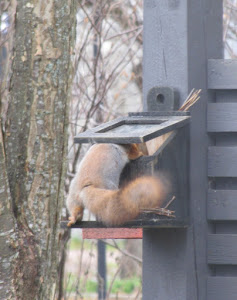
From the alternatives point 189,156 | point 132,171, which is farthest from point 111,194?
point 189,156

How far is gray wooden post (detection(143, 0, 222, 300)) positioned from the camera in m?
2.98

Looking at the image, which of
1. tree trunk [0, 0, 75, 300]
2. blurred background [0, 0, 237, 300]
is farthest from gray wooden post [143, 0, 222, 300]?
blurred background [0, 0, 237, 300]

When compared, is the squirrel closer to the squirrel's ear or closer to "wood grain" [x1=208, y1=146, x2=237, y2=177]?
the squirrel's ear

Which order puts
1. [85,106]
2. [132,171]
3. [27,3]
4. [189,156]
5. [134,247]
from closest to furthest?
[27,3], [132,171], [189,156], [85,106], [134,247]

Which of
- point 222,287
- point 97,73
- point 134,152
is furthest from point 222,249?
point 97,73

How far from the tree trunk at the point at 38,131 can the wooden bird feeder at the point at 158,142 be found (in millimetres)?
225

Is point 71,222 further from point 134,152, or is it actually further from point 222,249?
point 222,249

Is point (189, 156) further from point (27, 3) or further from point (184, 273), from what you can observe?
point (27, 3)

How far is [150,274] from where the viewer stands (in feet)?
9.90

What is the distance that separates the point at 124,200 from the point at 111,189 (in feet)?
0.40

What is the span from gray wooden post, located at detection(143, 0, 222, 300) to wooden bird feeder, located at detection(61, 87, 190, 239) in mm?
65

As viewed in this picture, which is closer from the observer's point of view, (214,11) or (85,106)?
(214,11)

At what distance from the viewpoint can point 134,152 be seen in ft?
9.23

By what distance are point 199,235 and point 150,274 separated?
28cm
